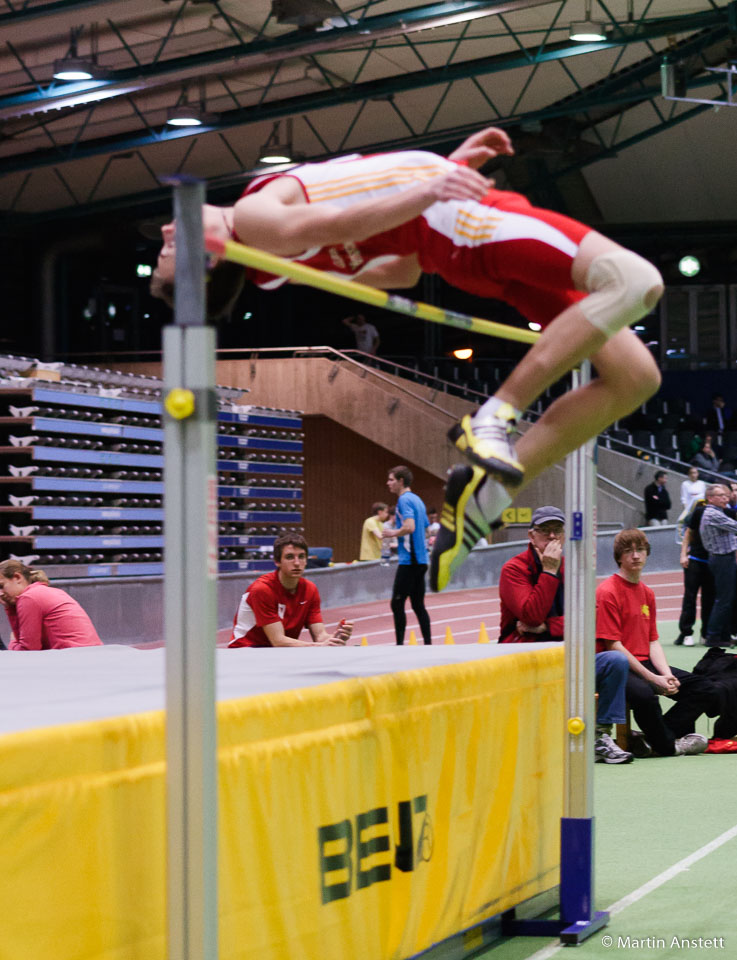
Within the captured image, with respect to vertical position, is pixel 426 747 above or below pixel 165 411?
below

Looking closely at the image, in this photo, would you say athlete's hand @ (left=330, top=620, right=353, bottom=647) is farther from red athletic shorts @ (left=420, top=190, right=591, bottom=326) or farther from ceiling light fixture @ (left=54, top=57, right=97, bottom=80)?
ceiling light fixture @ (left=54, top=57, right=97, bottom=80)

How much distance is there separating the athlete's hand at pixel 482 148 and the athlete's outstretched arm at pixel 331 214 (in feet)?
0.52

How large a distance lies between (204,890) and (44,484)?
12353 millimetres

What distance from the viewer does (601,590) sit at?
822cm

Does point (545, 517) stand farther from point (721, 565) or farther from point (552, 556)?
point (721, 565)

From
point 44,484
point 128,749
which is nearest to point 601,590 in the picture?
point 128,749

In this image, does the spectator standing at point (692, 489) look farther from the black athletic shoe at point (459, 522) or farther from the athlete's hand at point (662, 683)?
the black athletic shoe at point (459, 522)

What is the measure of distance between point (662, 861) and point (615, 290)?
3.49m

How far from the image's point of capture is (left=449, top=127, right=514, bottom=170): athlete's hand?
3338mm

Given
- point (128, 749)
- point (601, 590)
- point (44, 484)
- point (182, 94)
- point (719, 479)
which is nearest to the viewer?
point (128, 749)

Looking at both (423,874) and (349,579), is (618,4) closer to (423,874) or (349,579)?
(349,579)

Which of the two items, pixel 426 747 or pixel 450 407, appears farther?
pixel 450 407

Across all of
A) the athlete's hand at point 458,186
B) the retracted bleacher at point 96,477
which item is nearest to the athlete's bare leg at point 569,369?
the athlete's hand at point 458,186

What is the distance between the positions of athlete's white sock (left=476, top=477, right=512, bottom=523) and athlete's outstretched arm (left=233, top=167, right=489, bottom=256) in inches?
26.1
